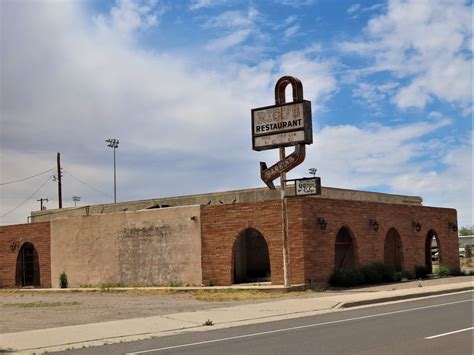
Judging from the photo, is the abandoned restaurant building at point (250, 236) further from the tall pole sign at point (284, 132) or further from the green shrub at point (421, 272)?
the green shrub at point (421, 272)

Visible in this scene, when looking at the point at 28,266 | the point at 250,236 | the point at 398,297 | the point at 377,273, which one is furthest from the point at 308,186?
the point at 28,266

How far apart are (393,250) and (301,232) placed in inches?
→ 417

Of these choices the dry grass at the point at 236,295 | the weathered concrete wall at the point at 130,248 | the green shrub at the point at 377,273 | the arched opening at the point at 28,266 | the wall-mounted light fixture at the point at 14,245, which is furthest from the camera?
the arched opening at the point at 28,266

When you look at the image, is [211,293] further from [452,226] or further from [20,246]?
[452,226]

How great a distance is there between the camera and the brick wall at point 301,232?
29.1m

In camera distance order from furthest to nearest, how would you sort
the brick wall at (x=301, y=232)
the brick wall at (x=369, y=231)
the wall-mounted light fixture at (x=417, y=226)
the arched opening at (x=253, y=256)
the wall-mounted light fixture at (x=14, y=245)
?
the wall-mounted light fixture at (x=14, y=245) < the wall-mounted light fixture at (x=417, y=226) < the arched opening at (x=253, y=256) < the brick wall at (x=369, y=231) < the brick wall at (x=301, y=232)

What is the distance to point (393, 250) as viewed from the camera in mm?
37438

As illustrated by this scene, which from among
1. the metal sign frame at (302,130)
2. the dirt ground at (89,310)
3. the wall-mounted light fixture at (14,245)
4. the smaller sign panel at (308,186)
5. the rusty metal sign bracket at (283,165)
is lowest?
the dirt ground at (89,310)

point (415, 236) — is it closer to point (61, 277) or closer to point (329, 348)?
point (61, 277)

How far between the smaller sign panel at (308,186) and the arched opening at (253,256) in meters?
6.11

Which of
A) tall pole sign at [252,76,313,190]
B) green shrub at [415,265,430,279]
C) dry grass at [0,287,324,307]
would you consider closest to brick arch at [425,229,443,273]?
green shrub at [415,265,430,279]

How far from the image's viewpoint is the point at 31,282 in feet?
137

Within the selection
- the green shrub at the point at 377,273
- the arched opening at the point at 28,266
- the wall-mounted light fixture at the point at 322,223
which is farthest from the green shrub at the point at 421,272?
the arched opening at the point at 28,266

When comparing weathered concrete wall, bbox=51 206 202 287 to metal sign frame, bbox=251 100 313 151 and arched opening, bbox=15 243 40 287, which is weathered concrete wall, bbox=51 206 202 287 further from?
metal sign frame, bbox=251 100 313 151
